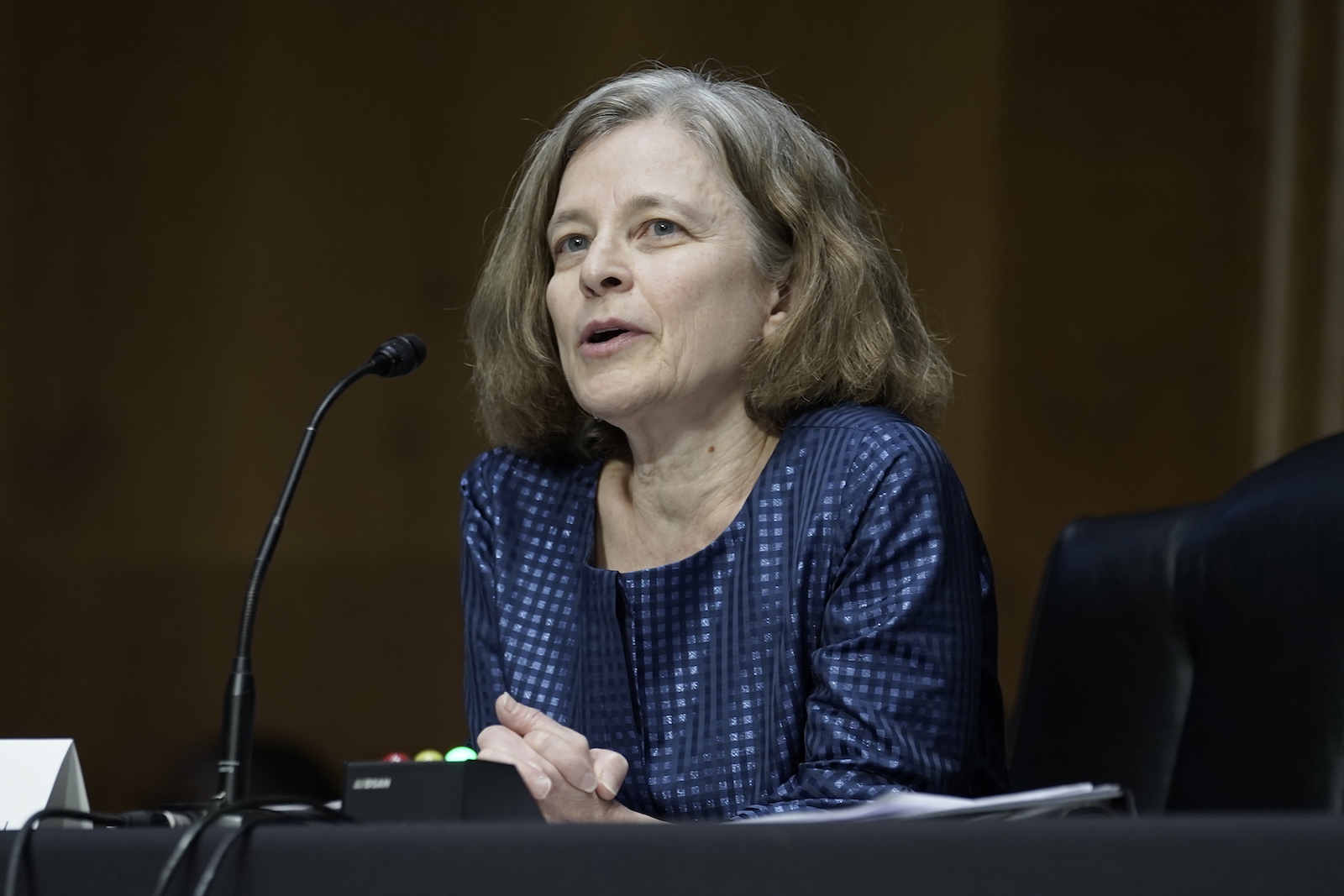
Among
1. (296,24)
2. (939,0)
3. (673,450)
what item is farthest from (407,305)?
(673,450)

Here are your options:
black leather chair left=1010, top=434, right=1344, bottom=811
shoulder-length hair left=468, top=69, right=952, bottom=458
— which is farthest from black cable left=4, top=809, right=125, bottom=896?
black leather chair left=1010, top=434, right=1344, bottom=811

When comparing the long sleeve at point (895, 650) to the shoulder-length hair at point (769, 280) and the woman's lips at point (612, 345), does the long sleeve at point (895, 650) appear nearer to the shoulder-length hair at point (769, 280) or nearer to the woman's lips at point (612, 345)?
the shoulder-length hair at point (769, 280)

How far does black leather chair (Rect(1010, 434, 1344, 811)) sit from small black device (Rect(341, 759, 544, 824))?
80 centimetres

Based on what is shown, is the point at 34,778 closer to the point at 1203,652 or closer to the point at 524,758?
the point at 524,758

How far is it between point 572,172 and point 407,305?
1.93 m

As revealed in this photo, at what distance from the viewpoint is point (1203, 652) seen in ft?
5.07

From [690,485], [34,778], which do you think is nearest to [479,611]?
[690,485]

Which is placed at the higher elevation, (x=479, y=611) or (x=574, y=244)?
(x=574, y=244)

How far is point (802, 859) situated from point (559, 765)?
535mm

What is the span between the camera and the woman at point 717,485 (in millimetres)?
1331

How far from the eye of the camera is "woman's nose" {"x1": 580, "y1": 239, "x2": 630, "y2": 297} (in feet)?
4.91

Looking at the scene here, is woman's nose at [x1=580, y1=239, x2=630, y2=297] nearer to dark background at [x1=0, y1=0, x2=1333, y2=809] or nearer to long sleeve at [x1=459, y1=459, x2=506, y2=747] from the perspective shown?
long sleeve at [x1=459, y1=459, x2=506, y2=747]

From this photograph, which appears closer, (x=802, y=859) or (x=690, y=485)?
(x=802, y=859)

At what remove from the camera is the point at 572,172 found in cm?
160
